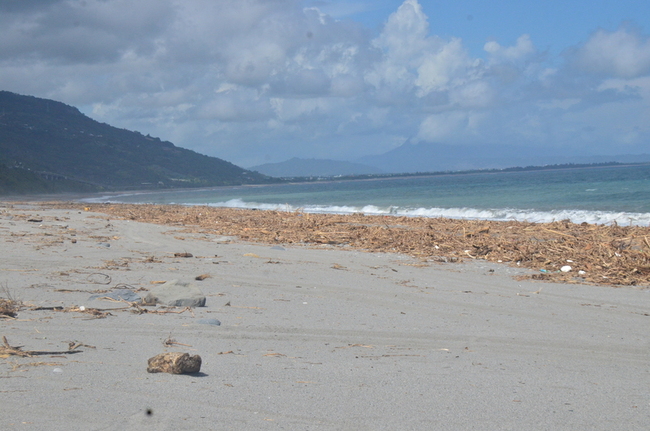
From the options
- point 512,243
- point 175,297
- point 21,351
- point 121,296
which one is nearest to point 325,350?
point 175,297

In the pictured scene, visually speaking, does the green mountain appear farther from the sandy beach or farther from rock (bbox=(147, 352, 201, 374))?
rock (bbox=(147, 352, 201, 374))

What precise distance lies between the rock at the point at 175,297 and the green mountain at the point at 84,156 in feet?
184

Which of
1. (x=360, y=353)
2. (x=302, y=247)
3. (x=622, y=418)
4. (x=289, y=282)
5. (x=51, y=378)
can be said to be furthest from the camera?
(x=302, y=247)

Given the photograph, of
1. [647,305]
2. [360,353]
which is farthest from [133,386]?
[647,305]

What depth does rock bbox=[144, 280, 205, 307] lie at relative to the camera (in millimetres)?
5598

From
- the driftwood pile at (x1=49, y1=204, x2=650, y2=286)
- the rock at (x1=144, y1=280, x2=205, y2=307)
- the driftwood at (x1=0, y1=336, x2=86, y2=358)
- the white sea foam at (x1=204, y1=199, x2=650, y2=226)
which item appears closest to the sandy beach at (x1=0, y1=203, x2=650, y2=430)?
the driftwood at (x1=0, y1=336, x2=86, y2=358)

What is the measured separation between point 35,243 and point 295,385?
8179 mm

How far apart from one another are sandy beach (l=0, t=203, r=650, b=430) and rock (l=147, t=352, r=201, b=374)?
0.05 m

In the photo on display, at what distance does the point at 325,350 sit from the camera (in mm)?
4344

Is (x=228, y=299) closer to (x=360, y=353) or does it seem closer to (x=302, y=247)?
(x=360, y=353)

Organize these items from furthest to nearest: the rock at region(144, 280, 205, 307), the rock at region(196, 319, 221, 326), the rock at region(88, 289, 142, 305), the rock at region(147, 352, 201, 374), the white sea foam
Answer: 1. the white sea foam
2. the rock at region(88, 289, 142, 305)
3. the rock at region(144, 280, 205, 307)
4. the rock at region(196, 319, 221, 326)
5. the rock at region(147, 352, 201, 374)

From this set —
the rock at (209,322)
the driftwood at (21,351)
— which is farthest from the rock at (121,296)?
the driftwood at (21,351)

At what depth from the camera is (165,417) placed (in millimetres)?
2922

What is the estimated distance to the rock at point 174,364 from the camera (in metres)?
3.51
